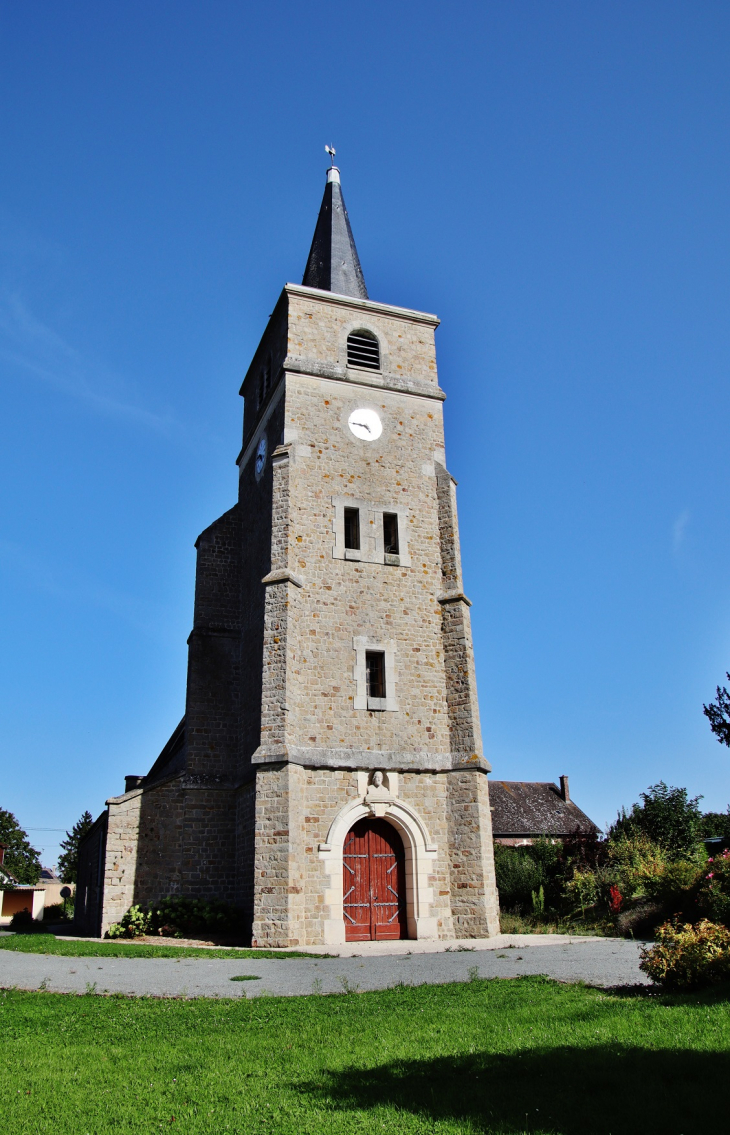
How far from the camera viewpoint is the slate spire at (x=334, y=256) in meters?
22.0

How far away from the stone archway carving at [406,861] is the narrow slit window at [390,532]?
548cm

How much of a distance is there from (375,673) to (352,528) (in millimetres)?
3328

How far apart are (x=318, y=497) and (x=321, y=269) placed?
7837 mm

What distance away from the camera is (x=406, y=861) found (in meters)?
16.3

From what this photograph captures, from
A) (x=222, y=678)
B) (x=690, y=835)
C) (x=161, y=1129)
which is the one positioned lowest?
(x=161, y=1129)

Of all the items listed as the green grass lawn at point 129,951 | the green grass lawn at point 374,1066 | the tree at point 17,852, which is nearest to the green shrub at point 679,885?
the green grass lawn at point 129,951

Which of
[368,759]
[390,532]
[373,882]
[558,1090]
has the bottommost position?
[558,1090]

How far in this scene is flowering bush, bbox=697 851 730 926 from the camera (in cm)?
1024

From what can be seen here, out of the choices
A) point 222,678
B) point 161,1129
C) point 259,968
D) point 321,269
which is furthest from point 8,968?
point 321,269

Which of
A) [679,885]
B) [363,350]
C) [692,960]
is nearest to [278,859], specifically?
[679,885]

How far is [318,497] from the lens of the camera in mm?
18062

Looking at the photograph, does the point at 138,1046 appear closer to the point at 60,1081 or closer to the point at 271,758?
the point at 60,1081

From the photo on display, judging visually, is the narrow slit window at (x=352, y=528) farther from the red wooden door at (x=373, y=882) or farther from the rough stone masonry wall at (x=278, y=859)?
the red wooden door at (x=373, y=882)

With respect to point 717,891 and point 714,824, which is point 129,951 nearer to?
point 717,891
